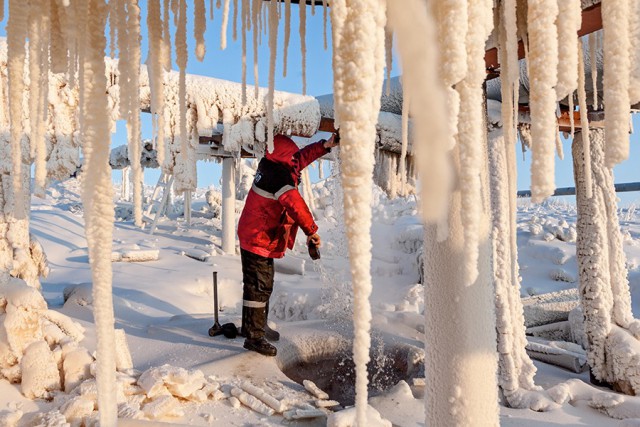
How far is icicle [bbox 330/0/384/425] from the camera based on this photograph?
569mm

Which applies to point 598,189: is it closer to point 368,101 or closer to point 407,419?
point 407,419

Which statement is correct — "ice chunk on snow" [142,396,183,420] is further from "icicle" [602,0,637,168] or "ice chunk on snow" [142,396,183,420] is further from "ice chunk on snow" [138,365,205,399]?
"icicle" [602,0,637,168]

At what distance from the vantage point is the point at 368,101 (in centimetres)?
57

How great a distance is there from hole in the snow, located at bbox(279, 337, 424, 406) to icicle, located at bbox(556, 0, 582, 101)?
3409 millimetres

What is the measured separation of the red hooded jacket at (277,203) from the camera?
330cm

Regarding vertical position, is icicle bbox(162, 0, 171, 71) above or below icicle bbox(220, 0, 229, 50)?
above

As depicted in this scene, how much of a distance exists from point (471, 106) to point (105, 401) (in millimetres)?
910

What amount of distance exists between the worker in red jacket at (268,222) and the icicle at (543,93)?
2.64 meters

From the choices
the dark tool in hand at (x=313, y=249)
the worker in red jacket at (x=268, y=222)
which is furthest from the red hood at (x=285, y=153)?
the dark tool in hand at (x=313, y=249)

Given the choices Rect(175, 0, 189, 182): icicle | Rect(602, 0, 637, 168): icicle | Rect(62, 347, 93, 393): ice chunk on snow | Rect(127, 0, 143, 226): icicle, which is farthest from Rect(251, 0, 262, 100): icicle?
Rect(62, 347, 93, 393): ice chunk on snow

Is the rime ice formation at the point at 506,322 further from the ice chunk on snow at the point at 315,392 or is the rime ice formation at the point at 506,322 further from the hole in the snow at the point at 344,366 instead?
the ice chunk on snow at the point at 315,392

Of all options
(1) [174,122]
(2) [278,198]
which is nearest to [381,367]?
(2) [278,198]

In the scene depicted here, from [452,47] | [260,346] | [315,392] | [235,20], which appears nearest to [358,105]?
[452,47]

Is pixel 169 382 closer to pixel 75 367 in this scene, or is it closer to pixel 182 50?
pixel 75 367
